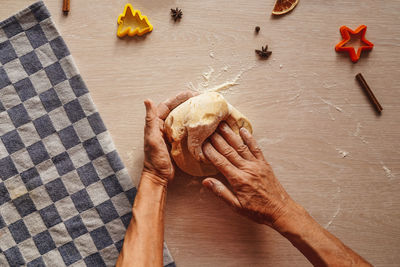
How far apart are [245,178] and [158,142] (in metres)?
0.31

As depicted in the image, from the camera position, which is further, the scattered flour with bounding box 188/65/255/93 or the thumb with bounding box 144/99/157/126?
the scattered flour with bounding box 188/65/255/93

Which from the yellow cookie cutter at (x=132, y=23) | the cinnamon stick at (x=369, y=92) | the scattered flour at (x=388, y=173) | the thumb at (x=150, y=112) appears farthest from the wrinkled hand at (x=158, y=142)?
the scattered flour at (x=388, y=173)

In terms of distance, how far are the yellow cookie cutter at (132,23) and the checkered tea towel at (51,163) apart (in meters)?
0.22

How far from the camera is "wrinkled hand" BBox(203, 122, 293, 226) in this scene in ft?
3.35

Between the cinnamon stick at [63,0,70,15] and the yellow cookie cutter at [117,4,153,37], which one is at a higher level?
the cinnamon stick at [63,0,70,15]

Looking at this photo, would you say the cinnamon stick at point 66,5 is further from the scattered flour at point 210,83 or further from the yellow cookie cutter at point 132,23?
the scattered flour at point 210,83

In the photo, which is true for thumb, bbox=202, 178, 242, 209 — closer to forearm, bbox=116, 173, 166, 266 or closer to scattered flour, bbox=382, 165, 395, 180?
forearm, bbox=116, 173, 166, 266

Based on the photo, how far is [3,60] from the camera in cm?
111

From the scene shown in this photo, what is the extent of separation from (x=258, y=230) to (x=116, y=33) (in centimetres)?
88

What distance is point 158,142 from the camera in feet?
3.39

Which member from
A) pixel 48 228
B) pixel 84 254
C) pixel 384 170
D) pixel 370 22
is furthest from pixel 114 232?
pixel 370 22

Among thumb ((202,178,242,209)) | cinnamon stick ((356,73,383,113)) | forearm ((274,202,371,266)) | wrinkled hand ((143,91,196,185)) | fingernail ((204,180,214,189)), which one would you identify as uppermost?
cinnamon stick ((356,73,383,113))

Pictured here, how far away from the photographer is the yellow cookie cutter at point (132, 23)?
1.10 m

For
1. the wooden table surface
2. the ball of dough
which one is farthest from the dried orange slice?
the ball of dough
